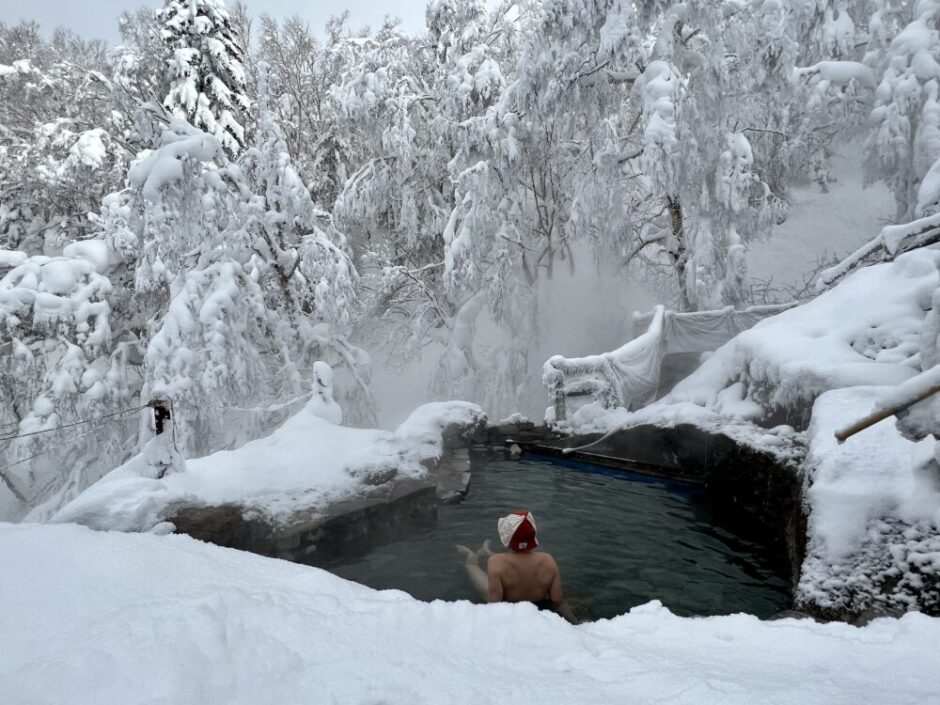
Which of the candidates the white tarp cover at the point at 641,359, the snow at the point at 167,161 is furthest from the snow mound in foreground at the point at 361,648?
the white tarp cover at the point at 641,359

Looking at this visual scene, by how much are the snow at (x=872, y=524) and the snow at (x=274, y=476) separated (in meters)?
4.02

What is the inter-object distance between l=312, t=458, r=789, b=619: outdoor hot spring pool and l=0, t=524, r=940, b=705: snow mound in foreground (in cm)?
239

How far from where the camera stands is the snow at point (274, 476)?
14.1 feet

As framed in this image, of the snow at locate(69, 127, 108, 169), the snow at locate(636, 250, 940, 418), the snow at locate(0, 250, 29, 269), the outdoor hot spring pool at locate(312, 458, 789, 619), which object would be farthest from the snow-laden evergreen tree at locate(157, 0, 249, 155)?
the snow at locate(636, 250, 940, 418)

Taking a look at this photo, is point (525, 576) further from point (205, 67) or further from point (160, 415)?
point (205, 67)

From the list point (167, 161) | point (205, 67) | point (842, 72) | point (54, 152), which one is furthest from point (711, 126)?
point (54, 152)

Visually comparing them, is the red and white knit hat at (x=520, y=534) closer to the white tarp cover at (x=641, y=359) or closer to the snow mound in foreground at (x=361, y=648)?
the snow mound in foreground at (x=361, y=648)

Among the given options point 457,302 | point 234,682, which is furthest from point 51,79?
point 234,682

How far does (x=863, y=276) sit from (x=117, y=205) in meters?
13.2

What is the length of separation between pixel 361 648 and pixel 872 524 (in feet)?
10.9

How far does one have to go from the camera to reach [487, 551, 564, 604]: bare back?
3.80 metres

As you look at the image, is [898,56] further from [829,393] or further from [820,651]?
[820,651]

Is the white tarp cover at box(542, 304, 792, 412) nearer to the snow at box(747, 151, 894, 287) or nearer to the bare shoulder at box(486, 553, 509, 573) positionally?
the bare shoulder at box(486, 553, 509, 573)

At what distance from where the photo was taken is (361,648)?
5.80 ft
